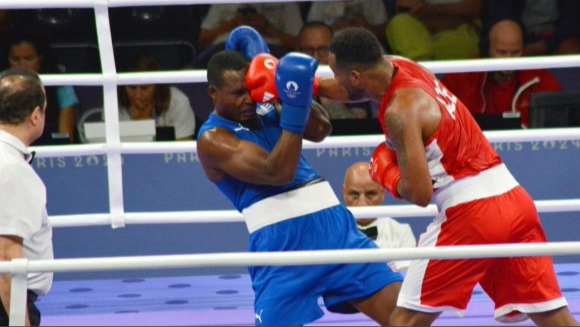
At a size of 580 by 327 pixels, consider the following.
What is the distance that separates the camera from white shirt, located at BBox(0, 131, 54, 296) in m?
3.35

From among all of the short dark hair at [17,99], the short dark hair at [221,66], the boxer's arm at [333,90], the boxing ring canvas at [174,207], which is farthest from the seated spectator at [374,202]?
the short dark hair at [17,99]

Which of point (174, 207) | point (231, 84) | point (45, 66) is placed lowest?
point (174, 207)

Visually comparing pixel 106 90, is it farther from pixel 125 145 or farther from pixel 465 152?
pixel 465 152

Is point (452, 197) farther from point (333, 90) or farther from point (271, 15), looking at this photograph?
point (271, 15)

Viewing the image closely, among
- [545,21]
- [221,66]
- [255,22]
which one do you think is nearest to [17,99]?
[221,66]

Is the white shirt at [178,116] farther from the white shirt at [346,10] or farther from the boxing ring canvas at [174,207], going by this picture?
the white shirt at [346,10]

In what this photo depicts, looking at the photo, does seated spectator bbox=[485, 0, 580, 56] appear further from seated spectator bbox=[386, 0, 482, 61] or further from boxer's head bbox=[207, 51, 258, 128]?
boxer's head bbox=[207, 51, 258, 128]

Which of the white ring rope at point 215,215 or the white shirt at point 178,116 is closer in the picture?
the white ring rope at point 215,215

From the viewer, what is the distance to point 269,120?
155 inches

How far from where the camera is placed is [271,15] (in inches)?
265

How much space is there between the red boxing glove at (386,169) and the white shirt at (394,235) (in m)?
1.14

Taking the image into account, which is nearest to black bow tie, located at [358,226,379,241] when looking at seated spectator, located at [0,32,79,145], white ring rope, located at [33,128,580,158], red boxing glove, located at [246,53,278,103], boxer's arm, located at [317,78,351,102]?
white ring rope, located at [33,128,580,158]

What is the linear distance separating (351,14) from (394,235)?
209cm

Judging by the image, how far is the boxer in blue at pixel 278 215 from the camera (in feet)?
12.5
